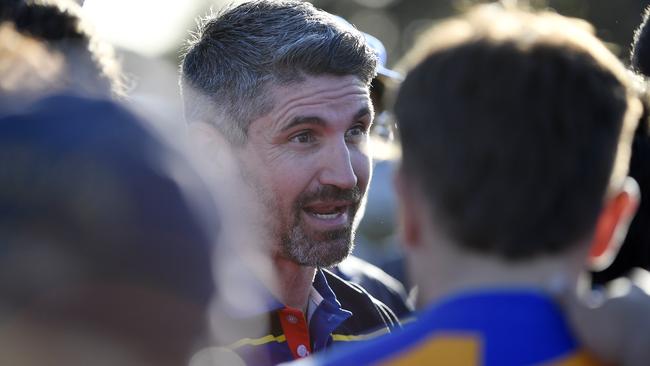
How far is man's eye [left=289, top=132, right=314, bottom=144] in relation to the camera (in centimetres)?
381

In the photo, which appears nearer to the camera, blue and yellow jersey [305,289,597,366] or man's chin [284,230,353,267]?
blue and yellow jersey [305,289,597,366]

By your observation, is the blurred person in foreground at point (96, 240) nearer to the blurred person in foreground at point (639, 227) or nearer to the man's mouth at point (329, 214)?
the blurred person in foreground at point (639, 227)

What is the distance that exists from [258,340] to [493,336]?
1641mm

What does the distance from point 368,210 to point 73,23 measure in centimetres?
457

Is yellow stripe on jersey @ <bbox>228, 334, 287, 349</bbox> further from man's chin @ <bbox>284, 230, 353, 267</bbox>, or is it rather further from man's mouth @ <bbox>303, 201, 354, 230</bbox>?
man's mouth @ <bbox>303, 201, 354, 230</bbox>

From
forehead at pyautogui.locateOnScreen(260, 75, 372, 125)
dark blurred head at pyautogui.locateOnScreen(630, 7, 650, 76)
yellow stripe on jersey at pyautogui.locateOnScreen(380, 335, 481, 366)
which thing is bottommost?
yellow stripe on jersey at pyautogui.locateOnScreen(380, 335, 481, 366)

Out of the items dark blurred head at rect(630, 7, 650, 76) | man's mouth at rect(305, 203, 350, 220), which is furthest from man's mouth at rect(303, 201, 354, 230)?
dark blurred head at rect(630, 7, 650, 76)

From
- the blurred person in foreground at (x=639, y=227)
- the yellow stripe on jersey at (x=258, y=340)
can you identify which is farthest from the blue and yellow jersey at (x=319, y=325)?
the blurred person in foreground at (x=639, y=227)

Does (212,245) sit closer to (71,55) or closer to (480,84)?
(480,84)

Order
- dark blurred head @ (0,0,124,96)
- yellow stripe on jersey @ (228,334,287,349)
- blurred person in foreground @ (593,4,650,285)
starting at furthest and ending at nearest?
1. yellow stripe on jersey @ (228,334,287,349)
2. blurred person in foreground @ (593,4,650,285)
3. dark blurred head @ (0,0,124,96)

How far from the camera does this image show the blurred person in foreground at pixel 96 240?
144cm

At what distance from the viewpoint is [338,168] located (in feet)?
12.4

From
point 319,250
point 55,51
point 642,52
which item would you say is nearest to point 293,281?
point 319,250

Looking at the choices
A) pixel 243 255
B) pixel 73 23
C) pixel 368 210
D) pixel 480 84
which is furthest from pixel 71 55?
pixel 368 210
